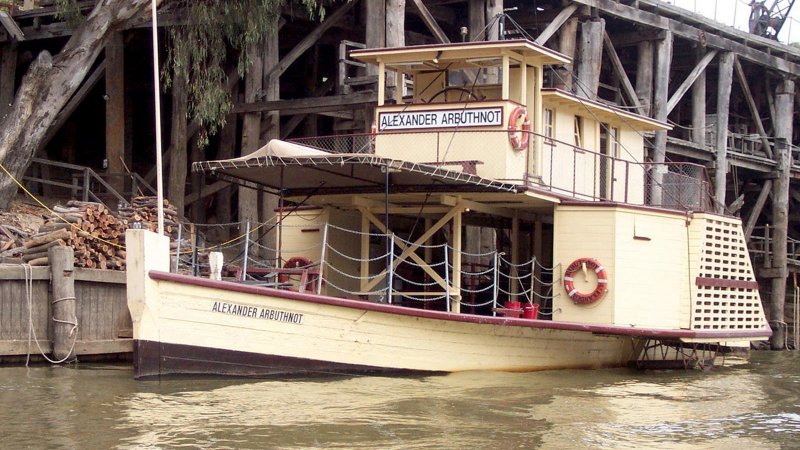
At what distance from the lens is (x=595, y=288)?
54.7 ft

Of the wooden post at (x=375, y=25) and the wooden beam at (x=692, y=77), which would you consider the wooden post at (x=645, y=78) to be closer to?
the wooden beam at (x=692, y=77)

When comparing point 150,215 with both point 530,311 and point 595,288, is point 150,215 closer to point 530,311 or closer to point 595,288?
point 530,311

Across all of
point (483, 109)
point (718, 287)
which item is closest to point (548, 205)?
point (483, 109)

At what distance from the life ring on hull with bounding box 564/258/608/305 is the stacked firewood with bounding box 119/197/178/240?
23.6ft

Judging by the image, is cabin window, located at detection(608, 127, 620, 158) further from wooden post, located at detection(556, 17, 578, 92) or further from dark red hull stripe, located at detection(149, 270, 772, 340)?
wooden post, located at detection(556, 17, 578, 92)

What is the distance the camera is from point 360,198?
16.6 meters

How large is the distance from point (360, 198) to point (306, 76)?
12853 mm

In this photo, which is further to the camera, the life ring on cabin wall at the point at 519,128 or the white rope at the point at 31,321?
the life ring on cabin wall at the point at 519,128

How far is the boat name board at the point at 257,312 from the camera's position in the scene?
13.7 meters

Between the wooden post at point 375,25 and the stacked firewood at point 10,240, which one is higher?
the wooden post at point 375,25

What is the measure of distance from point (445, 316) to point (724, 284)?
213 inches

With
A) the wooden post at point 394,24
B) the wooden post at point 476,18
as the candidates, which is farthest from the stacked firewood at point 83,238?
the wooden post at point 476,18

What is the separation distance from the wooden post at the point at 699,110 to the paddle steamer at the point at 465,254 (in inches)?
310

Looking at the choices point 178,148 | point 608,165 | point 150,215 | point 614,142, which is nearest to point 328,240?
point 150,215
